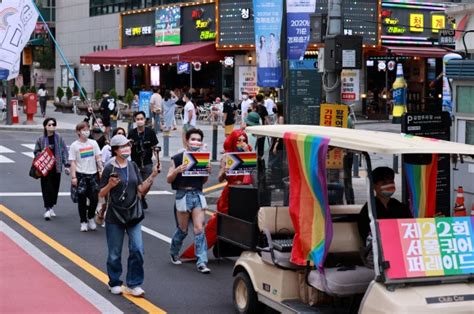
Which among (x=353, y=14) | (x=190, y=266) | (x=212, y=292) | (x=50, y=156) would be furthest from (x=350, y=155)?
(x=353, y=14)

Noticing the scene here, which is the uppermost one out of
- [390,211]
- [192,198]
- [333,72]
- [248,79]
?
[248,79]

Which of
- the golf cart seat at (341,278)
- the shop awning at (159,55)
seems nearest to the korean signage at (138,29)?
the shop awning at (159,55)

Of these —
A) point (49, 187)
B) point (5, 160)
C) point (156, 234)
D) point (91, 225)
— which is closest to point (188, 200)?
point (156, 234)

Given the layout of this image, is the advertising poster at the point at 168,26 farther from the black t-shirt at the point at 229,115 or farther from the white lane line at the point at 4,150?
the black t-shirt at the point at 229,115

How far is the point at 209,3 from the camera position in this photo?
4044 centimetres

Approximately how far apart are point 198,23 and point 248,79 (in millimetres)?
4213

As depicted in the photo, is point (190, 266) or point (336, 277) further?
point (190, 266)

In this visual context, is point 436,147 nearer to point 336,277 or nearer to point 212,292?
point 336,277

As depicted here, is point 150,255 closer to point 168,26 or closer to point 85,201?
point 85,201

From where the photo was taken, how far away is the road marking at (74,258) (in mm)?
8852

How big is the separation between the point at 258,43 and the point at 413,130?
522 centimetres

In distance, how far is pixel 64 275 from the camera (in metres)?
10.0

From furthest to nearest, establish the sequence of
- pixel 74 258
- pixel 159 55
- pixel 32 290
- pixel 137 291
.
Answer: pixel 159 55 < pixel 74 258 < pixel 32 290 < pixel 137 291

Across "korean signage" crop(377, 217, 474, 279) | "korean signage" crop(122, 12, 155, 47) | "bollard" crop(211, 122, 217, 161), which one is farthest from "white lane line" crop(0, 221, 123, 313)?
"korean signage" crop(122, 12, 155, 47)
